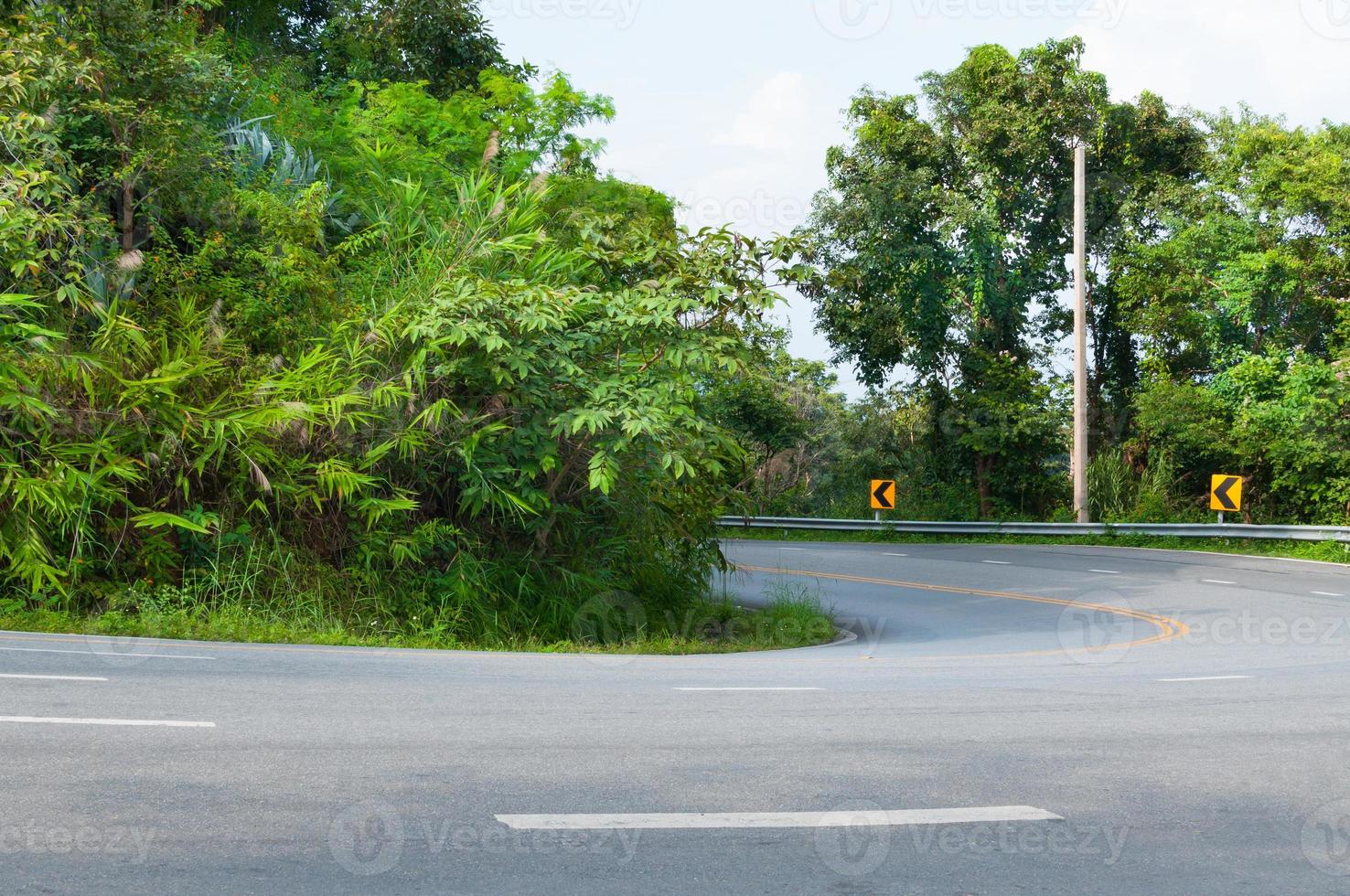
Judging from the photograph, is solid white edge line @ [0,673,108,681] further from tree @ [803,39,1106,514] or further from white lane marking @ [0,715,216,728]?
tree @ [803,39,1106,514]

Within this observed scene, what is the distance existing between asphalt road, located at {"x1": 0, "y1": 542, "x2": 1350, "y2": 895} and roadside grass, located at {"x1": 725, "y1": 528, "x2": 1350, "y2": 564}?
11.7 m

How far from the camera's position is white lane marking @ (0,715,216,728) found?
6.73 meters

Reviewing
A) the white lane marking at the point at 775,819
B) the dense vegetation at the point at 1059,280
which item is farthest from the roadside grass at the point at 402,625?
the dense vegetation at the point at 1059,280

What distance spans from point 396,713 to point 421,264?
8824 millimetres

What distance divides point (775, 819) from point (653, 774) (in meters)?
0.90

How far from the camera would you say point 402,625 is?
1379cm

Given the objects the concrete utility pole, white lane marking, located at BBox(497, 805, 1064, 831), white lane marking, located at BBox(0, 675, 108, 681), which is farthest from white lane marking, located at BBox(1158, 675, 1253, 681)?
the concrete utility pole

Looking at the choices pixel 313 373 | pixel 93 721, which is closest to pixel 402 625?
pixel 313 373

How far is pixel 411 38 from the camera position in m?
27.7

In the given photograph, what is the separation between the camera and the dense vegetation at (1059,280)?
103 ft

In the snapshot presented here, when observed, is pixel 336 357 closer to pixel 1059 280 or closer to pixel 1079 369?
pixel 1079 369

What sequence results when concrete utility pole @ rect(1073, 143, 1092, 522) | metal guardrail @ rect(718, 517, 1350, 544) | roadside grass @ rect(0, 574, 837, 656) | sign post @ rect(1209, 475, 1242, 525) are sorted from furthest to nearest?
concrete utility pole @ rect(1073, 143, 1092, 522) → sign post @ rect(1209, 475, 1242, 525) → metal guardrail @ rect(718, 517, 1350, 544) → roadside grass @ rect(0, 574, 837, 656)

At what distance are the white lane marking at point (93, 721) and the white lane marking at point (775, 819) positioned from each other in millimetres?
2564

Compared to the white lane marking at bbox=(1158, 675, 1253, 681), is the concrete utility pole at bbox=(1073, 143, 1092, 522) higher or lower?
higher
